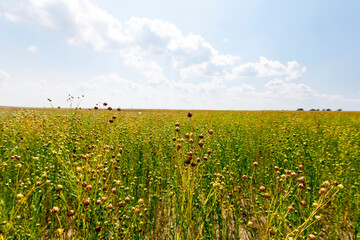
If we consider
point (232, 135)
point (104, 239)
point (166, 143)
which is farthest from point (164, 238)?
point (232, 135)

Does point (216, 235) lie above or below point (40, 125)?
below

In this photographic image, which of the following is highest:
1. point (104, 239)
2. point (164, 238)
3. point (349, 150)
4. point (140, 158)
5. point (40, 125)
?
point (40, 125)

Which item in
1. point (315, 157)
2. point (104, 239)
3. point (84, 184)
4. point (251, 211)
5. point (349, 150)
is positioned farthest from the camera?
point (349, 150)

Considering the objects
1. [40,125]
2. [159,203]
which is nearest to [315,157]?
[159,203]

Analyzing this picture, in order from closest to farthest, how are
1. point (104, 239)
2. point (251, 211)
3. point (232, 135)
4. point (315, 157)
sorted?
point (104, 239) → point (251, 211) → point (315, 157) → point (232, 135)

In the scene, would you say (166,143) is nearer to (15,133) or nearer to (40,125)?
(40,125)

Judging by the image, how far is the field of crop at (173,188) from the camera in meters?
1.93

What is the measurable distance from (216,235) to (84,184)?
1.79 m

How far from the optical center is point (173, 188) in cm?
249

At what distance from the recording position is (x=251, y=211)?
9.95ft

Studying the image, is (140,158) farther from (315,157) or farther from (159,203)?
(315,157)

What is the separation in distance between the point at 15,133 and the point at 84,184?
4479mm

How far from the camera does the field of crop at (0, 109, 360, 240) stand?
1.93 meters

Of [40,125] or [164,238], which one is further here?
[40,125]
